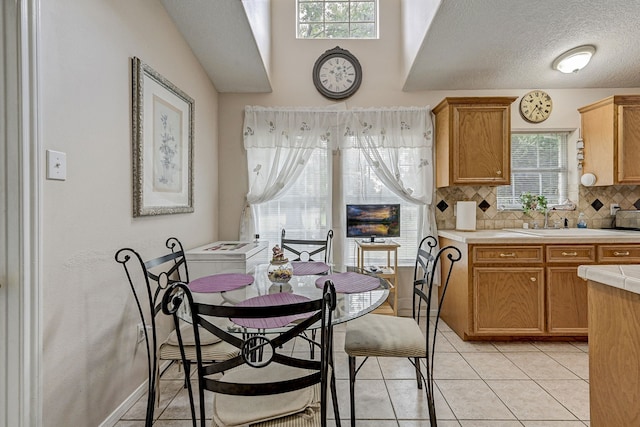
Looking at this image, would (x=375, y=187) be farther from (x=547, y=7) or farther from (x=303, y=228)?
(x=547, y=7)

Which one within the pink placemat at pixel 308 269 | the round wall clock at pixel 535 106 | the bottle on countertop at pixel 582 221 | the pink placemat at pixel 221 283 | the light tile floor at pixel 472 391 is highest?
the round wall clock at pixel 535 106

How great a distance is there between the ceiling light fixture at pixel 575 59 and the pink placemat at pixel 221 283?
3.30 meters

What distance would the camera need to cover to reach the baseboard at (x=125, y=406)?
177 centimetres

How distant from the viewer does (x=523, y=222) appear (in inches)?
138

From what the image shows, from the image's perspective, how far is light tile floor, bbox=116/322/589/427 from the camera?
1.86 m

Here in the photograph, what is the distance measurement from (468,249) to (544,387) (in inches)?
42.5

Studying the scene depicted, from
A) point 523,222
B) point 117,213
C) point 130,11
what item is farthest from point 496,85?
point 117,213

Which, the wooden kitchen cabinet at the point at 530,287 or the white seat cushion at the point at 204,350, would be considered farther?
the wooden kitchen cabinet at the point at 530,287

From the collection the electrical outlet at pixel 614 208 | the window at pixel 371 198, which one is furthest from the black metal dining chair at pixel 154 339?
the electrical outlet at pixel 614 208

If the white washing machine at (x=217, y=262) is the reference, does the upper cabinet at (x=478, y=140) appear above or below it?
above

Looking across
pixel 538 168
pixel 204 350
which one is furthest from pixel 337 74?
pixel 204 350

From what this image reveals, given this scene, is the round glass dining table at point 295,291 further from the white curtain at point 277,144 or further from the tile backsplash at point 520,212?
the tile backsplash at point 520,212

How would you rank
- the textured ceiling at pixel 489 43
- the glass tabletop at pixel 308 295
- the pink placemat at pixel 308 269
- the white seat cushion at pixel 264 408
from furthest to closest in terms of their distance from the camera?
the textured ceiling at pixel 489 43 < the pink placemat at pixel 308 269 < the glass tabletop at pixel 308 295 < the white seat cushion at pixel 264 408

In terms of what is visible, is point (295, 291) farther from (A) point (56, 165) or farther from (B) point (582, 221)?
(B) point (582, 221)
